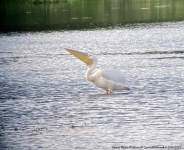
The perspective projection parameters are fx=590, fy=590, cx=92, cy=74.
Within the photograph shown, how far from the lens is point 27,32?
3719 cm

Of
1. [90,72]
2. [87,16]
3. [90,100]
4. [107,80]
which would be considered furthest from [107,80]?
[87,16]

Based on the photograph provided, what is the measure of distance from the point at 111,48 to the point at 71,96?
468 inches

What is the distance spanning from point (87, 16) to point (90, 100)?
1351 inches

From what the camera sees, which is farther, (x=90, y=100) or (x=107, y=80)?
(x=107, y=80)

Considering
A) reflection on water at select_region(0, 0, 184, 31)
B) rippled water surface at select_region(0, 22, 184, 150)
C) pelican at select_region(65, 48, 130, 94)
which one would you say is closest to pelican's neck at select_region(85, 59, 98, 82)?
pelican at select_region(65, 48, 130, 94)

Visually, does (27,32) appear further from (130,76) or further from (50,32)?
(130,76)

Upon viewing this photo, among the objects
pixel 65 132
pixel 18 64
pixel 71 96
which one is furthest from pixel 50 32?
pixel 65 132

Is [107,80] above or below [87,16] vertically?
above

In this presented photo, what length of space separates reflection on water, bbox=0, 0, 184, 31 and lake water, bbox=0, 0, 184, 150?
13351mm

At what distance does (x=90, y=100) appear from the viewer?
1370 cm

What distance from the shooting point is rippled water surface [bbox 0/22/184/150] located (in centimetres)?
1026

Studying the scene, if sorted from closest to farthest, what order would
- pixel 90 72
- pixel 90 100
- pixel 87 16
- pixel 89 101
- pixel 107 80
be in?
pixel 89 101 → pixel 90 100 → pixel 107 80 → pixel 90 72 → pixel 87 16

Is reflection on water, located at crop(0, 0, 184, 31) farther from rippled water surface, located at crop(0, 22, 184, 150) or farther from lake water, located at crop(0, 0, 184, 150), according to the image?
rippled water surface, located at crop(0, 22, 184, 150)

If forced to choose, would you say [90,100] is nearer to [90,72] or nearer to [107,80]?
[107,80]
